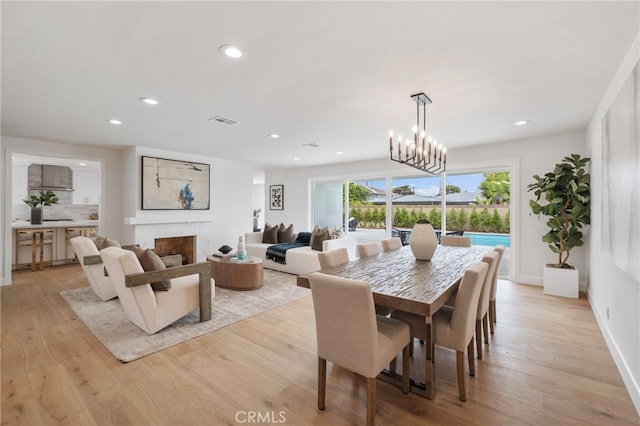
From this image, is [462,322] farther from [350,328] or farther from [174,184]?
[174,184]

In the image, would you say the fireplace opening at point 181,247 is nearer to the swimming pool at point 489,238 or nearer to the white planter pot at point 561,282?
the swimming pool at point 489,238

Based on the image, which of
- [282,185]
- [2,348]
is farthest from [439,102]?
[282,185]

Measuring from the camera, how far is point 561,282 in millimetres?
3969

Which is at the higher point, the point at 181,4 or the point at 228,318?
the point at 181,4

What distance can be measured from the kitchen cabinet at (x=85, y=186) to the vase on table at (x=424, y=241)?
324 inches

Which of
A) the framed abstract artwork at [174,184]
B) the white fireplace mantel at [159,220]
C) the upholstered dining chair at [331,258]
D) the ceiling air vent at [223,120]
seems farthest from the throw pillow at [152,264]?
the framed abstract artwork at [174,184]

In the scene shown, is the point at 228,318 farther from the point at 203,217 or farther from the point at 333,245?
the point at 203,217

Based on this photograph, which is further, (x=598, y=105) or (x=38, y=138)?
(x=38, y=138)

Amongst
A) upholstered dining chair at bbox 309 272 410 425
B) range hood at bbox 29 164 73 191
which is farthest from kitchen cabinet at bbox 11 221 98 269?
upholstered dining chair at bbox 309 272 410 425

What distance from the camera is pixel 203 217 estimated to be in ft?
20.7

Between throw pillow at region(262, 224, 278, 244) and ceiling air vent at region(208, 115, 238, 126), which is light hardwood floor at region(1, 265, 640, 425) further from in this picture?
throw pillow at region(262, 224, 278, 244)

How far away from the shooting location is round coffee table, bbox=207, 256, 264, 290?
4230 mm

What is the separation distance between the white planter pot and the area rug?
3462 mm

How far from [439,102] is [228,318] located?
332 cm
